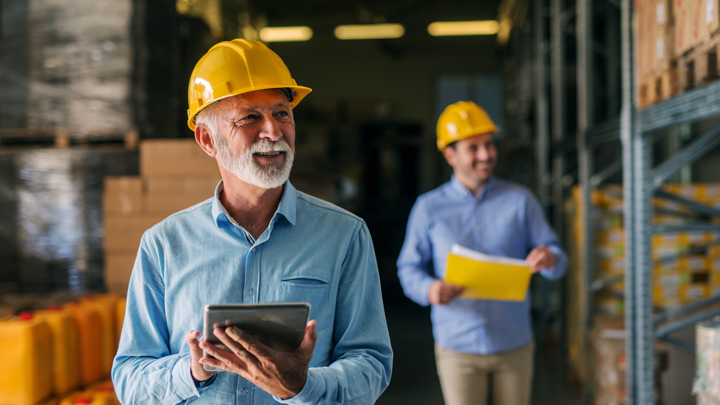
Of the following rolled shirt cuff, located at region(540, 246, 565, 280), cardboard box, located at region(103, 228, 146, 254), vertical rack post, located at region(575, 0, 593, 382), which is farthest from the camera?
vertical rack post, located at region(575, 0, 593, 382)

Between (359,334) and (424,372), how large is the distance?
4.51 metres

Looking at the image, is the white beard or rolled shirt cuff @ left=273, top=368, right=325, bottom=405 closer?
rolled shirt cuff @ left=273, top=368, right=325, bottom=405

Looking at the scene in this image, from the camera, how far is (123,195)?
155 inches

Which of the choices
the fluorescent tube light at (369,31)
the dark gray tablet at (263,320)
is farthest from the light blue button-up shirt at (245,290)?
the fluorescent tube light at (369,31)

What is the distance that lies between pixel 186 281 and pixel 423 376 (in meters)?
4.56

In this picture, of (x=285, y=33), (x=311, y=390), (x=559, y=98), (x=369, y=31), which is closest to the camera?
(x=311, y=390)

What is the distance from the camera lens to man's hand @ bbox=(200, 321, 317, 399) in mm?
1179

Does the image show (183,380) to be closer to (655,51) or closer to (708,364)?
(708,364)

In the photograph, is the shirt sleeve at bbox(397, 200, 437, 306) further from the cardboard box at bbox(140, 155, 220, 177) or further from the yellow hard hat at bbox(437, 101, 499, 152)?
the cardboard box at bbox(140, 155, 220, 177)

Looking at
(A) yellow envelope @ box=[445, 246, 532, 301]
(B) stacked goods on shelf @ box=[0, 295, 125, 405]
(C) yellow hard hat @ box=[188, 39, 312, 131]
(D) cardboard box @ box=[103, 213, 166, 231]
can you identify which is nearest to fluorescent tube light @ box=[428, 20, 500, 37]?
(D) cardboard box @ box=[103, 213, 166, 231]

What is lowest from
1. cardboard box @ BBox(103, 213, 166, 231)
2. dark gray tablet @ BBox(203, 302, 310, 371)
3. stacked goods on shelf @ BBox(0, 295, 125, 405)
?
stacked goods on shelf @ BBox(0, 295, 125, 405)

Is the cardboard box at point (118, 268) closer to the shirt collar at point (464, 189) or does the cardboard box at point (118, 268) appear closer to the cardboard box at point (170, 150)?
the cardboard box at point (170, 150)

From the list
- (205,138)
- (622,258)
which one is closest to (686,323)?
(622,258)

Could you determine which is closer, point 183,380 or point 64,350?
point 183,380
